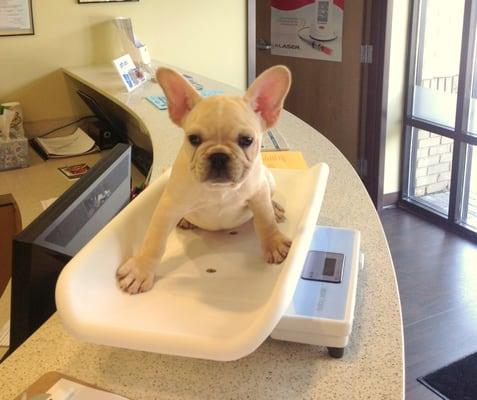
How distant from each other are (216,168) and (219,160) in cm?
2

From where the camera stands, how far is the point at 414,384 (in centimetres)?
240

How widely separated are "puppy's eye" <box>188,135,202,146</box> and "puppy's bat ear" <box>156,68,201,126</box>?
0.23ft

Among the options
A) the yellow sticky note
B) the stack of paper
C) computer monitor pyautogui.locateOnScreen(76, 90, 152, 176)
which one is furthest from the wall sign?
the yellow sticky note

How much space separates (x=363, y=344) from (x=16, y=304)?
21.9 inches

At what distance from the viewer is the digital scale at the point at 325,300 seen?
856 millimetres

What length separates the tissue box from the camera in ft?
8.55

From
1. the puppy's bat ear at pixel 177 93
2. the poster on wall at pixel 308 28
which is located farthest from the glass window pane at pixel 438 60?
the puppy's bat ear at pixel 177 93

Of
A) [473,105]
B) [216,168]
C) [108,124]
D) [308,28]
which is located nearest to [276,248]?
[216,168]

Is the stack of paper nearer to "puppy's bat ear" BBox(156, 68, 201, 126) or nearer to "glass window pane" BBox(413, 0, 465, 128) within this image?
"puppy's bat ear" BBox(156, 68, 201, 126)

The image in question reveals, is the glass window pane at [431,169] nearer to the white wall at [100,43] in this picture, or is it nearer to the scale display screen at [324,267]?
the white wall at [100,43]

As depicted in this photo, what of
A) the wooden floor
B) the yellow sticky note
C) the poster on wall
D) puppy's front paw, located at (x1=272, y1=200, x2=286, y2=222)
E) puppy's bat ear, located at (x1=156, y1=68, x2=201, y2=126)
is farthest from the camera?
the poster on wall

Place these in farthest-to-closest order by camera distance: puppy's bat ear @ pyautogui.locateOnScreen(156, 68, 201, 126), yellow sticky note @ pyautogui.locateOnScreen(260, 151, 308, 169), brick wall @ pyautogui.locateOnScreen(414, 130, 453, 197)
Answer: brick wall @ pyautogui.locateOnScreen(414, 130, 453, 197)
yellow sticky note @ pyautogui.locateOnScreen(260, 151, 308, 169)
puppy's bat ear @ pyautogui.locateOnScreen(156, 68, 201, 126)

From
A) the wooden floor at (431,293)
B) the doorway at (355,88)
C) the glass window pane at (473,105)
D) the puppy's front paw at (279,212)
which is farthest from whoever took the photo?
the doorway at (355,88)

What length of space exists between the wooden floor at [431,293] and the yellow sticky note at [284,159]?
122 centimetres
